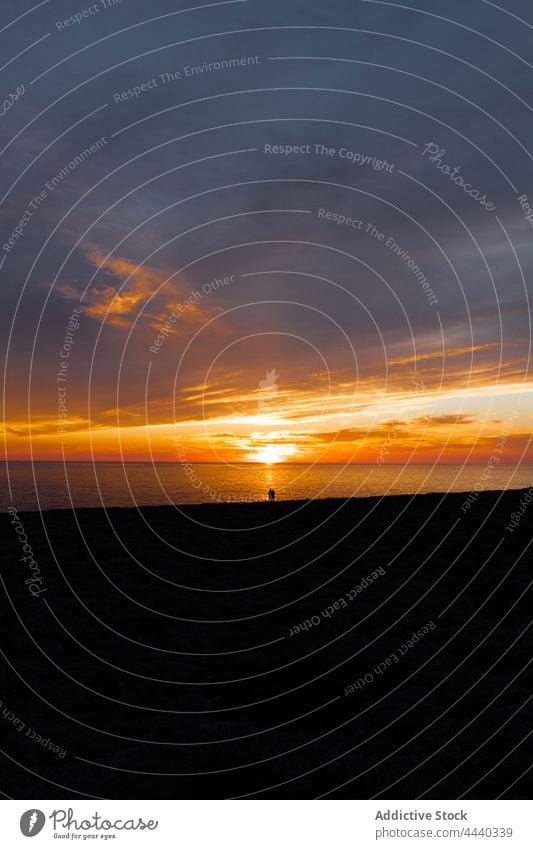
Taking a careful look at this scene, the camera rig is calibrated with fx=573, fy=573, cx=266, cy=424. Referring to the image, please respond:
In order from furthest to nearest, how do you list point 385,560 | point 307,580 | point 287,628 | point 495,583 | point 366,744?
1. point 385,560
2. point 307,580
3. point 495,583
4. point 287,628
5. point 366,744

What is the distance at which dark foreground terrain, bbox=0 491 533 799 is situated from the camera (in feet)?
19.0

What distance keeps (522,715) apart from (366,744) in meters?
1.91

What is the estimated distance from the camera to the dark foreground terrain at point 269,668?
19.0 feet

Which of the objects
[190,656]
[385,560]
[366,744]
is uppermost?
[385,560]

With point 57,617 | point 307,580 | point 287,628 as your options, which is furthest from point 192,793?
point 307,580

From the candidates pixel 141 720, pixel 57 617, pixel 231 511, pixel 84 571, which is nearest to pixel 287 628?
pixel 141 720

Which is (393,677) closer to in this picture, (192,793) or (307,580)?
(192,793)

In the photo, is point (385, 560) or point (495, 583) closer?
point (495, 583)

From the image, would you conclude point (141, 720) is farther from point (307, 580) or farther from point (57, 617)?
point (307, 580)

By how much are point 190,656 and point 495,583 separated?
6601 millimetres

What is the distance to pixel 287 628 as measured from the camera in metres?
9.84

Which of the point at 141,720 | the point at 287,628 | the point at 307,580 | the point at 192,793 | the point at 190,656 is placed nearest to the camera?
the point at 192,793

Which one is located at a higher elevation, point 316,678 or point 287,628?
point 287,628

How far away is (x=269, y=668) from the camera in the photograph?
851 cm
